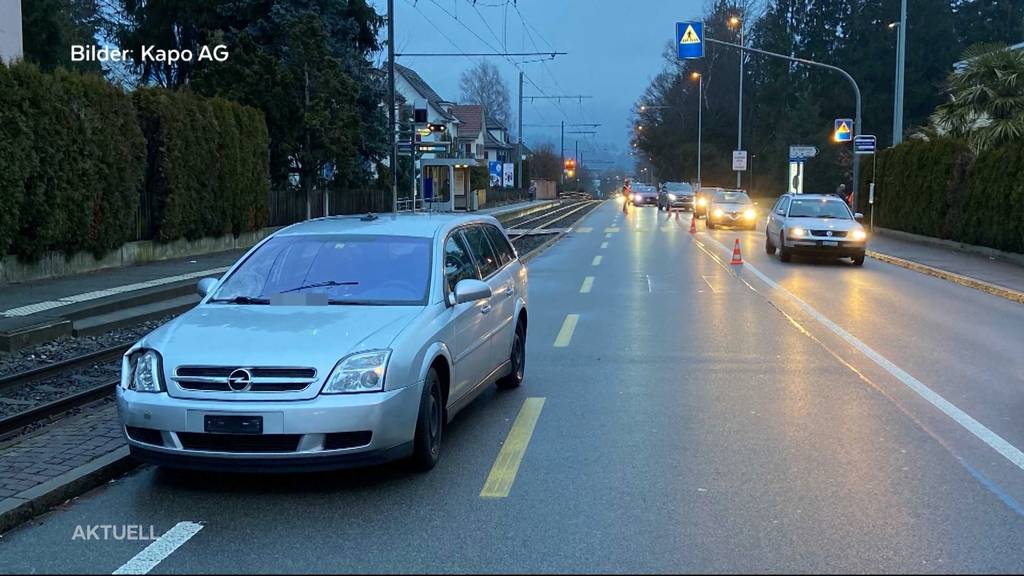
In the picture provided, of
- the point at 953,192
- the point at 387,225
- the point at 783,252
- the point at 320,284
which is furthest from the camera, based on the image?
the point at 953,192

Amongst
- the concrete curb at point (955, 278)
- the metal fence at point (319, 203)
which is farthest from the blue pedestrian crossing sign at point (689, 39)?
the metal fence at point (319, 203)

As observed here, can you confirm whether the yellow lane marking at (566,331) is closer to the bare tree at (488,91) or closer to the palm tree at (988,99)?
the palm tree at (988,99)

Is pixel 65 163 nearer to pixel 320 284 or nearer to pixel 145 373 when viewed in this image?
pixel 320 284

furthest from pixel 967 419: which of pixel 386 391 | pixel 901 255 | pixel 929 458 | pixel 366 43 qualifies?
pixel 366 43

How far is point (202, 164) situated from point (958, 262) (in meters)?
16.9

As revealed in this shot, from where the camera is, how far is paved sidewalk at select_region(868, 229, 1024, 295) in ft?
54.2

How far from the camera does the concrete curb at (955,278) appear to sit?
583 inches

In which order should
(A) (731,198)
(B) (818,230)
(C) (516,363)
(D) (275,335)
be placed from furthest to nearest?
(A) (731,198) < (B) (818,230) < (C) (516,363) < (D) (275,335)

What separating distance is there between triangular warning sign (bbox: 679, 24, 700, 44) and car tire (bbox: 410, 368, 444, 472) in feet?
78.4

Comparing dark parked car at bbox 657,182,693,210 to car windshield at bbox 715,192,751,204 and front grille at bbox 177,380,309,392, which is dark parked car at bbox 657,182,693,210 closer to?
car windshield at bbox 715,192,751,204

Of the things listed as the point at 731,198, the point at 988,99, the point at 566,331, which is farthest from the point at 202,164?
the point at 988,99

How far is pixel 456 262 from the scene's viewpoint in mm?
6758

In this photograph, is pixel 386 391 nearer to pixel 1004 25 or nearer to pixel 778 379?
pixel 778 379

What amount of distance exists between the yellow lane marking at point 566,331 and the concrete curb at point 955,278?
7.23 meters
